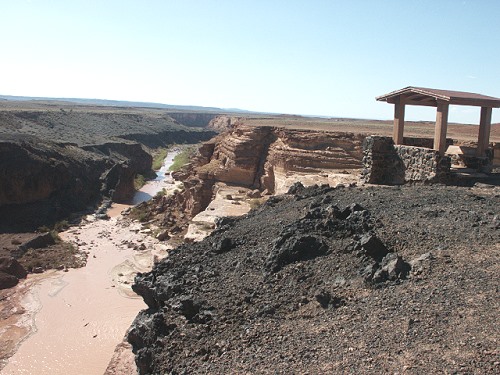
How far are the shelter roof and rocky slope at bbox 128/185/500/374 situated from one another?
3.88 meters

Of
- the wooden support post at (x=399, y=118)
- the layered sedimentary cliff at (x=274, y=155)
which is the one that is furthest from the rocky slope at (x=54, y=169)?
the wooden support post at (x=399, y=118)

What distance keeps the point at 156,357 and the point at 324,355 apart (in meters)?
3.07

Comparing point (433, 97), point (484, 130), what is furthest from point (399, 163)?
point (484, 130)

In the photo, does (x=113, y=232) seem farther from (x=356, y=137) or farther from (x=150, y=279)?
(x=150, y=279)

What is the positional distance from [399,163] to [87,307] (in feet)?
44.2

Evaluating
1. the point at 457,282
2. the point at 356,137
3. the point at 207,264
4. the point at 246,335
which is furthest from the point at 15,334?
the point at 356,137

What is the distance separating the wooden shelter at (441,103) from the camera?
1449 centimetres

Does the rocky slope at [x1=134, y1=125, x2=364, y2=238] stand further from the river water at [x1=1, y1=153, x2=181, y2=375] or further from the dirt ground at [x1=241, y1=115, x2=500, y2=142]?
the dirt ground at [x1=241, y1=115, x2=500, y2=142]

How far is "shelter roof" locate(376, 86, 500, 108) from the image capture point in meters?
14.4

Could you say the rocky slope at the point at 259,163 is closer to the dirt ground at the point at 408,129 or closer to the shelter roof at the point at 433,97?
the dirt ground at the point at 408,129

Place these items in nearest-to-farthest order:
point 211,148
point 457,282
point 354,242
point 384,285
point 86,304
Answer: point 457,282
point 384,285
point 354,242
point 86,304
point 211,148

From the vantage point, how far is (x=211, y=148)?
113ft

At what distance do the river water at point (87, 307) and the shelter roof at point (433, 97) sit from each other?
12.5 meters

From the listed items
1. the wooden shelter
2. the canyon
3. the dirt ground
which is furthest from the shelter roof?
the dirt ground
